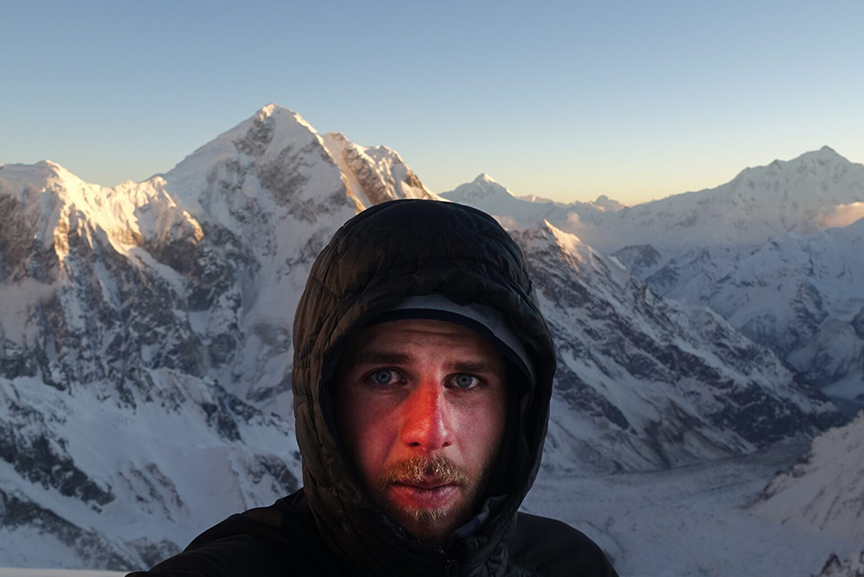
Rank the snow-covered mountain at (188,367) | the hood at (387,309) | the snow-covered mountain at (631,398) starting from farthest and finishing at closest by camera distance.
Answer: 1. the snow-covered mountain at (631,398)
2. the snow-covered mountain at (188,367)
3. the hood at (387,309)

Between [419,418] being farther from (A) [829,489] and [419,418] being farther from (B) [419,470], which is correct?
(A) [829,489]

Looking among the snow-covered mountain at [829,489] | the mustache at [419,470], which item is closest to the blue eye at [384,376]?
the mustache at [419,470]

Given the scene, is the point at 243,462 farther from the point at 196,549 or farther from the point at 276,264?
the point at 276,264

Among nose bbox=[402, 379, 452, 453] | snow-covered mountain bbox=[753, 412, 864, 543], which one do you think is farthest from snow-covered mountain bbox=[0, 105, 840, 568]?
nose bbox=[402, 379, 452, 453]

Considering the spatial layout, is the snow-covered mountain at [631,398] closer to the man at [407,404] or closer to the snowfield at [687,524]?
the snowfield at [687,524]

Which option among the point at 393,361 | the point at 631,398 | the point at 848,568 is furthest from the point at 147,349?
the point at 393,361

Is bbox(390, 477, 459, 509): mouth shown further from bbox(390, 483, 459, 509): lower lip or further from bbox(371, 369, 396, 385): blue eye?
bbox(371, 369, 396, 385): blue eye

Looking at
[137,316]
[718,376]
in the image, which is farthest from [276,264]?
[718,376]
